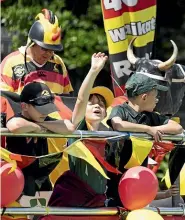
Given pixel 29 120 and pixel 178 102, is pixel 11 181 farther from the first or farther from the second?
pixel 178 102

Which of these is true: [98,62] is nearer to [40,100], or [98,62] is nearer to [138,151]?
[40,100]

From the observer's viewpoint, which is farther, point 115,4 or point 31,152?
Answer: point 115,4

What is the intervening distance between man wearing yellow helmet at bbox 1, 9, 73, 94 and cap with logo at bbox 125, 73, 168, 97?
627 mm

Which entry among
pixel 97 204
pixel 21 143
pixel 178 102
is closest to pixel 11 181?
pixel 21 143

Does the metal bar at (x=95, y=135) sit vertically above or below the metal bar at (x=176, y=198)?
above

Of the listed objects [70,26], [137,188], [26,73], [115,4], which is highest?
[115,4]

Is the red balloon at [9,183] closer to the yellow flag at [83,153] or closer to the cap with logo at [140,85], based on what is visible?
the yellow flag at [83,153]

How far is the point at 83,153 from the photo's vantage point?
6.07 meters

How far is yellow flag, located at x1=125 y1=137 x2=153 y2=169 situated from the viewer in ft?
20.6

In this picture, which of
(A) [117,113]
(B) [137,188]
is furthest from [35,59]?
(B) [137,188]

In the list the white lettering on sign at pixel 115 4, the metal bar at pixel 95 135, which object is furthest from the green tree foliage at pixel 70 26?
the metal bar at pixel 95 135


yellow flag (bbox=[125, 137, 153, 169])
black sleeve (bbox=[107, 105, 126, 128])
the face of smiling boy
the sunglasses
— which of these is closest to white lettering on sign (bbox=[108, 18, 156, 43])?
the face of smiling boy

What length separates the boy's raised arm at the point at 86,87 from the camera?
6223 mm

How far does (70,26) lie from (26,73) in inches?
200
